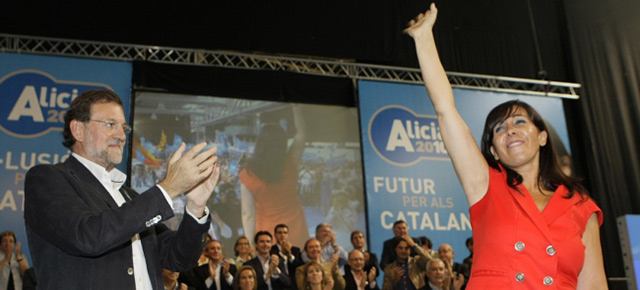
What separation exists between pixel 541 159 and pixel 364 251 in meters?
5.46

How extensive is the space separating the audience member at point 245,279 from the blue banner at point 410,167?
2.16m

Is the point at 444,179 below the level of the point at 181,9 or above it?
below

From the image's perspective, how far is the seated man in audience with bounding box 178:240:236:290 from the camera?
633 centimetres

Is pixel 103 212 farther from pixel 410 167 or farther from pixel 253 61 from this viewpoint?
pixel 410 167

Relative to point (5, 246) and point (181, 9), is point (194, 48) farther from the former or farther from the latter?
point (5, 246)

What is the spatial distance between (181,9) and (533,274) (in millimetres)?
6685

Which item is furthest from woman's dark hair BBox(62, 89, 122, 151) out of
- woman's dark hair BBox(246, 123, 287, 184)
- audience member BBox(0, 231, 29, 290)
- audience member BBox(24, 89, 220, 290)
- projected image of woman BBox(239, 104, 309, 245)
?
woman's dark hair BBox(246, 123, 287, 184)

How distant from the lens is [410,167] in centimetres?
873

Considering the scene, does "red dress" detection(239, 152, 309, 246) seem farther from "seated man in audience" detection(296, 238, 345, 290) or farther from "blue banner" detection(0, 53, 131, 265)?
"blue banner" detection(0, 53, 131, 265)

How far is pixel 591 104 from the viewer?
9305 millimetres

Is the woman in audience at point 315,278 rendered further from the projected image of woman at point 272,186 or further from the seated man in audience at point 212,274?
the projected image of woman at point 272,186

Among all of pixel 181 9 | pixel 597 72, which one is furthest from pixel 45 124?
pixel 597 72

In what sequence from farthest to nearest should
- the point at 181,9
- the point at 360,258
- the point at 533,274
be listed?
the point at 181,9 → the point at 360,258 → the point at 533,274

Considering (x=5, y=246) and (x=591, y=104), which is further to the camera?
(x=591, y=104)
